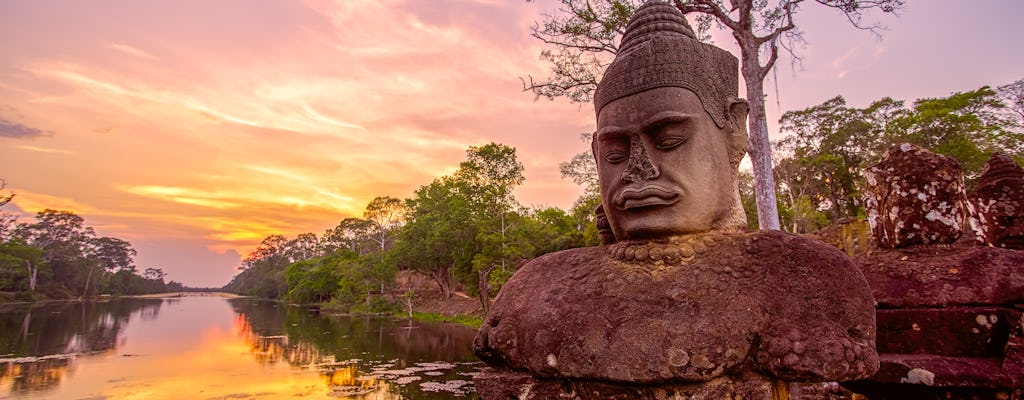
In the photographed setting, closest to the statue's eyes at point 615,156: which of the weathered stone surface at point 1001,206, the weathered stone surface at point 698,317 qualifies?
the weathered stone surface at point 698,317

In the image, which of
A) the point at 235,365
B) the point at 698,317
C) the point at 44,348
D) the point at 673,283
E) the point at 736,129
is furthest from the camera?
the point at 44,348

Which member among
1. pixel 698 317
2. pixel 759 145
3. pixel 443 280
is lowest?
pixel 443 280

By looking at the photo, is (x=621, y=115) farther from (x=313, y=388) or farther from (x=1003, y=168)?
(x=313, y=388)

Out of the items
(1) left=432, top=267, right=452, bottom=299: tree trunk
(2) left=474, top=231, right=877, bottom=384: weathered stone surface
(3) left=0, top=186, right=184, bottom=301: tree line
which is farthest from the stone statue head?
(3) left=0, top=186, right=184, bottom=301: tree line

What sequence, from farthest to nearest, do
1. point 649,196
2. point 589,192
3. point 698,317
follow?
point 589,192 → point 649,196 → point 698,317

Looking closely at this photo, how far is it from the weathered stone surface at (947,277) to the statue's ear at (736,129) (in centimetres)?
103

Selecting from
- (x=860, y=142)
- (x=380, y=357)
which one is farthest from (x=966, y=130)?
(x=380, y=357)

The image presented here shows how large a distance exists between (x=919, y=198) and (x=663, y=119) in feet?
5.31

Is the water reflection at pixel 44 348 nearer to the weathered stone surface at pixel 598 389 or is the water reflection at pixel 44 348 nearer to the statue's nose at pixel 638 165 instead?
the weathered stone surface at pixel 598 389

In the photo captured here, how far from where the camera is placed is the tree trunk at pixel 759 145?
34.1 feet

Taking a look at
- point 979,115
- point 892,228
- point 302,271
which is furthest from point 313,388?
point 302,271

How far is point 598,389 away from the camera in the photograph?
81.7 inches

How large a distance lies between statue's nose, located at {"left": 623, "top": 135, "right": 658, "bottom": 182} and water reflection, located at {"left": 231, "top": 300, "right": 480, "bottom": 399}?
7.93 metres

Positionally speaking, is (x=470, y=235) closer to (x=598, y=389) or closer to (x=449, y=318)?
(x=449, y=318)
